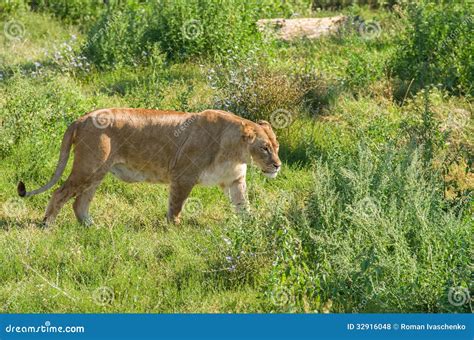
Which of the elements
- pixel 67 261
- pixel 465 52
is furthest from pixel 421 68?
pixel 67 261

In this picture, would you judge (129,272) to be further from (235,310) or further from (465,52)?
(465,52)

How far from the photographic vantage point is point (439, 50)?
446 inches

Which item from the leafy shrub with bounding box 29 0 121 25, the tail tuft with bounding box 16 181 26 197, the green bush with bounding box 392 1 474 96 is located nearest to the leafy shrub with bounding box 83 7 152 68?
the leafy shrub with bounding box 29 0 121 25

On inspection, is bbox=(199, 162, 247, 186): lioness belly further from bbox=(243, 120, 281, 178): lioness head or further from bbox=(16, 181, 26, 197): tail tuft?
bbox=(16, 181, 26, 197): tail tuft

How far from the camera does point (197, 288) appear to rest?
23.2 feet

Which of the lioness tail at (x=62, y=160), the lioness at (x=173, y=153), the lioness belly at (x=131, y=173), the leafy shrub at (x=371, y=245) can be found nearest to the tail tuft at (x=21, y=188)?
the lioness tail at (x=62, y=160)

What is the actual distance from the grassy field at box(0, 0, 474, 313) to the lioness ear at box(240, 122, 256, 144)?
1.75ft

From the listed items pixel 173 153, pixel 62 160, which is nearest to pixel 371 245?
pixel 173 153

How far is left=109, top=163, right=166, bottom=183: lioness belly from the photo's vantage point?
855cm

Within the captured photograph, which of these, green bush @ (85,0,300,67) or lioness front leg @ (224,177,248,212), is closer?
lioness front leg @ (224,177,248,212)

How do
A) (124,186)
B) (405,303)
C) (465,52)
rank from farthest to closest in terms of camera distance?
(465,52)
(124,186)
(405,303)

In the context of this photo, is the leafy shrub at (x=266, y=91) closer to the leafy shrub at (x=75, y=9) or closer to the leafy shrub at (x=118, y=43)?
the leafy shrub at (x=118, y=43)

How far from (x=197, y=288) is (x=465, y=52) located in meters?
5.58

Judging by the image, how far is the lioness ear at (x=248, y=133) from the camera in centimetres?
845
